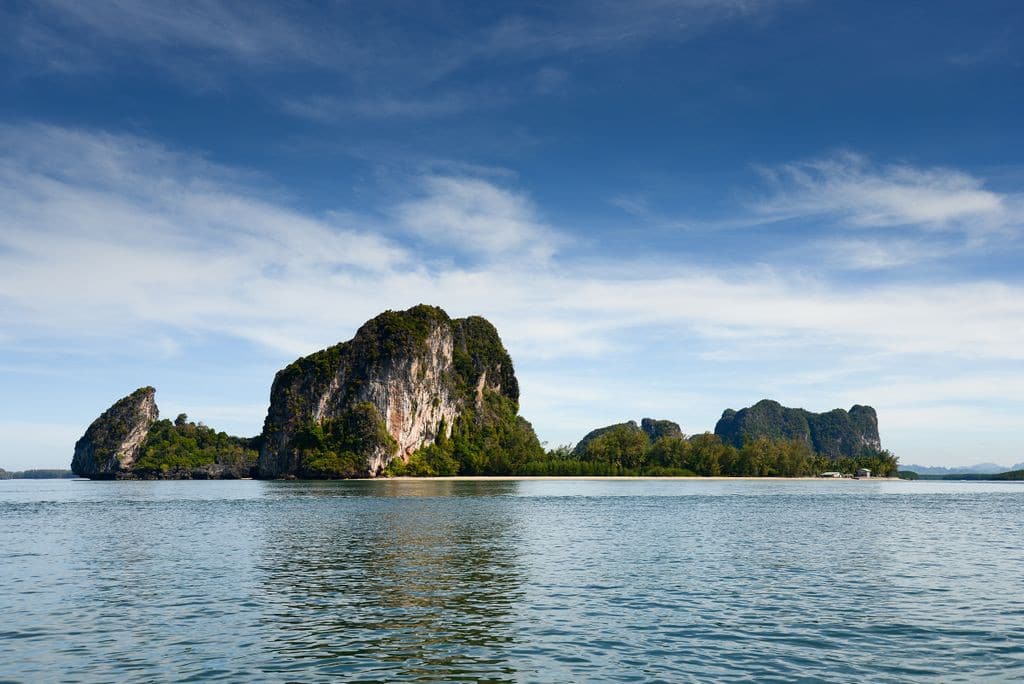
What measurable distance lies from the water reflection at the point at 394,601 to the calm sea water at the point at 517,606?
0.41 ft

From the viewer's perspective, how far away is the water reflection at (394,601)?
22.0 meters

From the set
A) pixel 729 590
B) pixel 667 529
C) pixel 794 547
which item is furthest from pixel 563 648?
pixel 667 529

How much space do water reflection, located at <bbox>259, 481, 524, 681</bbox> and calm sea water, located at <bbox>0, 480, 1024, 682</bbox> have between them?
0.13 m

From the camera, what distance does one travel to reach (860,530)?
61875 millimetres

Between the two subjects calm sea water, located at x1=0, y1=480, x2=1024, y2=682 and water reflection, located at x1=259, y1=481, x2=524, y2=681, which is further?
water reflection, located at x1=259, y1=481, x2=524, y2=681

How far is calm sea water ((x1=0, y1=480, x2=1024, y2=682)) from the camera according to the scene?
21.5 meters

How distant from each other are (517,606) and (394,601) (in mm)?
5108

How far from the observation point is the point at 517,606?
98.4ft

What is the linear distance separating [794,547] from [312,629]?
3390 cm

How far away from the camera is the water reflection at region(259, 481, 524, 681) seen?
22.0 meters

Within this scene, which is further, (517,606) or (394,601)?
(394,601)

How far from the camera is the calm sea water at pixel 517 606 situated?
21469 mm

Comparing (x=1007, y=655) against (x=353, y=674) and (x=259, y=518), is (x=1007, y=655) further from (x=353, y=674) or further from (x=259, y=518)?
(x=259, y=518)

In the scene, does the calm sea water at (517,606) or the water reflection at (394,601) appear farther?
the water reflection at (394,601)
